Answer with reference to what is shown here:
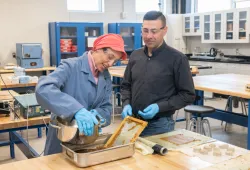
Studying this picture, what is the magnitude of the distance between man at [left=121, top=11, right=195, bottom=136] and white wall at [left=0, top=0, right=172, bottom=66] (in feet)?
16.7

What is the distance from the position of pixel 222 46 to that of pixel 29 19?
437 centimetres

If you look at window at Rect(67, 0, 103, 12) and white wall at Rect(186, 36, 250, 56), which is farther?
window at Rect(67, 0, 103, 12)

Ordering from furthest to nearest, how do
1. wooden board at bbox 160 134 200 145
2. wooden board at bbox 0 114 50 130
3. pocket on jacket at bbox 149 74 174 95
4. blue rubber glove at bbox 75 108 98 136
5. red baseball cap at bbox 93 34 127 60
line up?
wooden board at bbox 0 114 50 130
pocket on jacket at bbox 149 74 174 95
wooden board at bbox 160 134 200 145
red baseball cap at bbox 93 34 127 60
blue rubber glove at bbox 75 108 98 136

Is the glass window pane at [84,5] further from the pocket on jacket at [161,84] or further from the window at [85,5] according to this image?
the pocket on jacket at [161,84]

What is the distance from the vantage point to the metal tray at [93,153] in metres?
1.49

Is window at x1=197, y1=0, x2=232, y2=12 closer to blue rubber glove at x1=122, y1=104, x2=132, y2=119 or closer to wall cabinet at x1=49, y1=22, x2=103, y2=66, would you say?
wall cabinet at x1=49, y1=22, x2=103, y2=66

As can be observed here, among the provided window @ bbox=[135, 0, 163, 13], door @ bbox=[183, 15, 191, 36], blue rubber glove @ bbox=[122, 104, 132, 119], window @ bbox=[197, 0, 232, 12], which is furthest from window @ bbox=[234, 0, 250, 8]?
blue rubber glove @ bbox=[122, 104, 132, 119]

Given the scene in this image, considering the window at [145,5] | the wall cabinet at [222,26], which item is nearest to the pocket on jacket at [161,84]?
the wall cabinet at [222,26]

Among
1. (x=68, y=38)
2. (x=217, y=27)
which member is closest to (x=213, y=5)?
(x=217, y=27)

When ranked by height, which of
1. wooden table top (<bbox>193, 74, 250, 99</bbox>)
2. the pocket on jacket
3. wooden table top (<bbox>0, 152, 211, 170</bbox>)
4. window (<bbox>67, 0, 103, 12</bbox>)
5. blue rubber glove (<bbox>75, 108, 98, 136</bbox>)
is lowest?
wooden table top (<bbox>0, 152, 211, 170</bbox>)

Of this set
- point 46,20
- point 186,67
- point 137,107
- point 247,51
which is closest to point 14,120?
point 137,107

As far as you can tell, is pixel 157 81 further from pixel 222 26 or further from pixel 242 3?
pixel 242 3

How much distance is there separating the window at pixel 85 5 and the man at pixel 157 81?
5504mm

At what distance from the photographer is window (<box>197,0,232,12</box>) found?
7.95 metres
